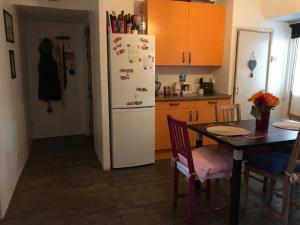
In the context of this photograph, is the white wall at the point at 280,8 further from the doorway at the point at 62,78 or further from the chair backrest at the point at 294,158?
the doorway at the point at 62,78

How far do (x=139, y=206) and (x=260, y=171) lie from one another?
1.19 metres

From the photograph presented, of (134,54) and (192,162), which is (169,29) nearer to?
(134,54)

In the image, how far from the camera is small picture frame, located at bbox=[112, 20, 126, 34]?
310 cm

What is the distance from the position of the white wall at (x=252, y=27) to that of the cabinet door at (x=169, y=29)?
2.46ft

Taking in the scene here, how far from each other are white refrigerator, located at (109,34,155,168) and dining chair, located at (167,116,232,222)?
1.08 meters

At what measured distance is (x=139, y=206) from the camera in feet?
8.05

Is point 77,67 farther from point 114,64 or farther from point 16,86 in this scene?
point 114,64

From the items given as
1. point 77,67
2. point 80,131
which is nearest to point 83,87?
point 77,67

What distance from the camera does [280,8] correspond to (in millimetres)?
3740

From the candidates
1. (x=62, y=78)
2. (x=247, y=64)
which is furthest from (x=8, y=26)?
(x=247, y=64)

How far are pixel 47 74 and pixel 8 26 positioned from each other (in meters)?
1.81

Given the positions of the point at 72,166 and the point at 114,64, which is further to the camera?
the point at 72,166

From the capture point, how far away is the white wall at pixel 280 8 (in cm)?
354

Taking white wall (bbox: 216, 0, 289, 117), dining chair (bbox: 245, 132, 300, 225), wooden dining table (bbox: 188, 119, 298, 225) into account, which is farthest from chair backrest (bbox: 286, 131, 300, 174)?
white wall (bbox: 216, 0, 289, 117)
